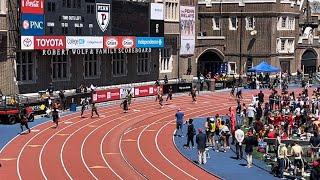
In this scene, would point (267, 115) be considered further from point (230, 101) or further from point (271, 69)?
point (271, 69)

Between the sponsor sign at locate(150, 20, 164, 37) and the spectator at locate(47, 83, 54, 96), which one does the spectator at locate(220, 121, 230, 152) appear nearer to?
the spectator at locate(47, 83, 54, 96)

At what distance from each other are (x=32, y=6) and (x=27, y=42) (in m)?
2.75

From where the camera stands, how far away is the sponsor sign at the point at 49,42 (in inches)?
1834

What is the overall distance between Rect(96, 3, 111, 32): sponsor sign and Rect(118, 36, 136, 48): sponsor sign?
90.5 inches

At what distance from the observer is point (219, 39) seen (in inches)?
3009

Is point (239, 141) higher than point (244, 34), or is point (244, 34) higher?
point (244, 34)

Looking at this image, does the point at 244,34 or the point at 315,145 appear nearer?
the point at 315,145

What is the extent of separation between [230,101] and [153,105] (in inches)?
311

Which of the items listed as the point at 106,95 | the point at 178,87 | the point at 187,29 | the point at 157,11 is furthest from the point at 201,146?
the point at 187,29

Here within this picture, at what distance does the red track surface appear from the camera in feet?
85.5

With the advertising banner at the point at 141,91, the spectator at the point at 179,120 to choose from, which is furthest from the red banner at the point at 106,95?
the spectator at the point at 179,120

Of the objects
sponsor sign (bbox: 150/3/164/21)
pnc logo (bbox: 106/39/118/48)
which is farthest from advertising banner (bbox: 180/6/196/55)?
pnc logo (bbox: 106/39/118/48)

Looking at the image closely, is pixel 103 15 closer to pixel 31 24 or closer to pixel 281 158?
pixel 31 24

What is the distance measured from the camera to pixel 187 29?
68.6 meters
